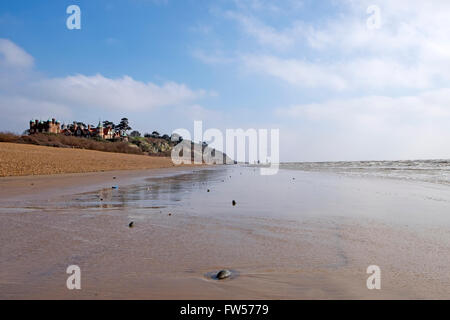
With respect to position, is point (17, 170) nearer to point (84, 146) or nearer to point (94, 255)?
point (94, 255)

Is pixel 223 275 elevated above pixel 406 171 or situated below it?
below

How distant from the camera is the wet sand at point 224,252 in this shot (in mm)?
3027

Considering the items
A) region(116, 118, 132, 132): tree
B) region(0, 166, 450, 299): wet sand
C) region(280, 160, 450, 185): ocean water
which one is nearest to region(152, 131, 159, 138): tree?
region(116, 118, 132, 132): tree

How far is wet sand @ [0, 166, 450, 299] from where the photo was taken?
3.03 m

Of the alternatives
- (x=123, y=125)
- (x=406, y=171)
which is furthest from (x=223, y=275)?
(x=123, y=125)

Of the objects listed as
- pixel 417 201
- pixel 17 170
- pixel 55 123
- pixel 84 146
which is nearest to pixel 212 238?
pixel 417 201

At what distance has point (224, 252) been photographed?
173 inches

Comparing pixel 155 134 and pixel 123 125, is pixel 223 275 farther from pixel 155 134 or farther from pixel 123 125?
pixel 155 134

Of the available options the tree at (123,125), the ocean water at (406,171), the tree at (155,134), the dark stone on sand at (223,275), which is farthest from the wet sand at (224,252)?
the tree at (155,134)

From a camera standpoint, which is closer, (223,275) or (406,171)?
(223,275)

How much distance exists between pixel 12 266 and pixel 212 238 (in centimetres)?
297

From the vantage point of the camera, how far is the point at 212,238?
5.17m

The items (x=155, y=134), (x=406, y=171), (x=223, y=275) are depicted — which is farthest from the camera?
(x=155, y=134)

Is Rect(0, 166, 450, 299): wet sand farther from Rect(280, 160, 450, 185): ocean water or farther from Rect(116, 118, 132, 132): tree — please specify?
Rect(116, 118, 132, 132): tree
